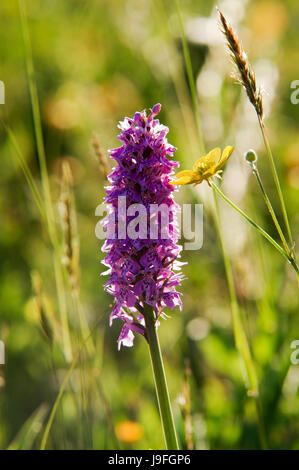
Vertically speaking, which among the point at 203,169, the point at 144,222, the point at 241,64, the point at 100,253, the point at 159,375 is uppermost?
the point at 100,253

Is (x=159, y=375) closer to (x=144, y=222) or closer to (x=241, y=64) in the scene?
(x=144, y=222)

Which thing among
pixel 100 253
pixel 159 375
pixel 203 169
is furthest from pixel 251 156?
pixel 100 253

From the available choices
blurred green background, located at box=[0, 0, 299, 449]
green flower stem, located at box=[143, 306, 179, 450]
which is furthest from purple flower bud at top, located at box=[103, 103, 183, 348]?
blurred green background, located at box=[0, 0, 299, 449]

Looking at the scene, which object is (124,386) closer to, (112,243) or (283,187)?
(112,243)

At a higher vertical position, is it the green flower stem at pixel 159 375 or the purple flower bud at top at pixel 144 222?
the purple flower bud at top at pixel 144 222

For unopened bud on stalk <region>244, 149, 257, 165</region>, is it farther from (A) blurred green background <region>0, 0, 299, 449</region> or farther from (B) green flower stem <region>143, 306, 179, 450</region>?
(B) green flower stem <region>143, 306, 179, 450</region>

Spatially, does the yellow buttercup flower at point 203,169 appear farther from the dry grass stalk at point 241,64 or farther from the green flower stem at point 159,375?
the green flower stem at point 159,375

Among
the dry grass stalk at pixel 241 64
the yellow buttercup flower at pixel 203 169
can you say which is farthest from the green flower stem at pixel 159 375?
the dry grass stalk at pixel 241 64
